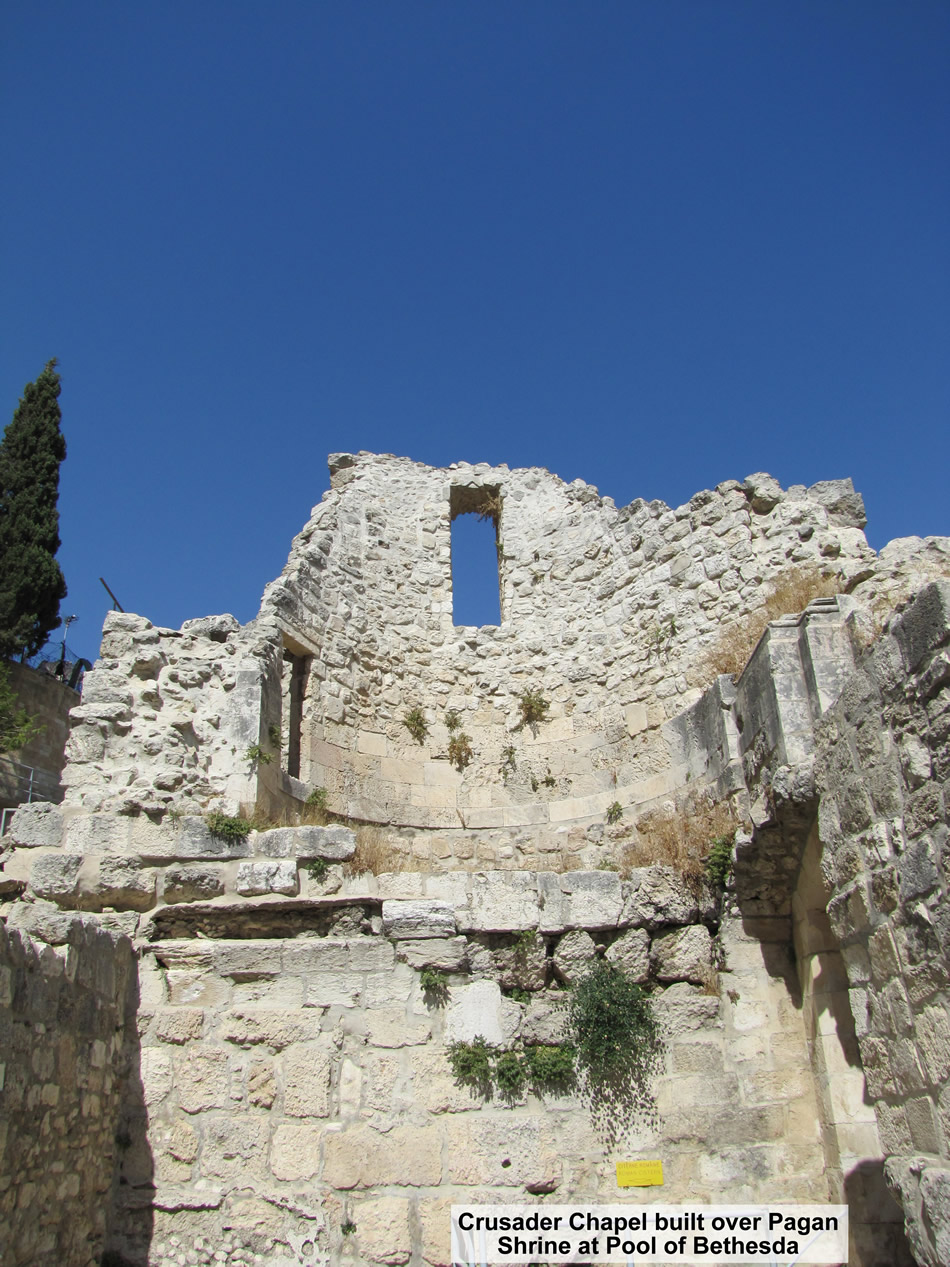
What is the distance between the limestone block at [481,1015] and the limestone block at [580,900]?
58 cm

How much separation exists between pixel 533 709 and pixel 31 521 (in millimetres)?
11718

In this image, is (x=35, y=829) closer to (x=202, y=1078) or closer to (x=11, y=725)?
(x=202, y=1078)

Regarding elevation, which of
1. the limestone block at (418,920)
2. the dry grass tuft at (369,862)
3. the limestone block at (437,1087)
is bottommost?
the limestone block at (437,1087)

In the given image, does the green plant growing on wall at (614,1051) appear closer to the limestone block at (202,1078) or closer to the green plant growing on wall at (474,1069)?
the green plant growing on wall at (474,1069)

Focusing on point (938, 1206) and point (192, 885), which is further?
point (192, 885)

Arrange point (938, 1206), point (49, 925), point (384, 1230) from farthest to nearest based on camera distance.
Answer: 1. point (384, 1230)
2. point (49, 925)
3. point (938, 1206)

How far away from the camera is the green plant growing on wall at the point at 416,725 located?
37.0 feet

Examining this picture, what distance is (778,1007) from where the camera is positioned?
6.46 metres

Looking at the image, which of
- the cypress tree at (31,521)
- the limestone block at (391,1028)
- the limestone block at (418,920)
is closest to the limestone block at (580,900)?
the limestone block at (418,920)

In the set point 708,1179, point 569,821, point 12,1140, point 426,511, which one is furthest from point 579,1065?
point 426,511

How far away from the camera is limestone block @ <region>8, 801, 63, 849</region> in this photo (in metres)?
7.12

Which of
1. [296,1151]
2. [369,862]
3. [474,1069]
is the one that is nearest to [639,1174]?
[474,1069]

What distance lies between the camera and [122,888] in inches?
270

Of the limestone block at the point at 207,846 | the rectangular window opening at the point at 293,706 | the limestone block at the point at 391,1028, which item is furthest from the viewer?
the rectangular window opening at the point at 293,706
